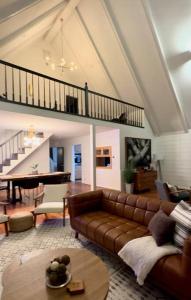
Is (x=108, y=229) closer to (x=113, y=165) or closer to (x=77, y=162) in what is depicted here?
(x=113, y=165)

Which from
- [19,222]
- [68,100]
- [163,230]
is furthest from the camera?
[68,100]

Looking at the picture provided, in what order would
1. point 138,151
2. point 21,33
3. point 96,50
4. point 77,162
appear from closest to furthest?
point 21,33
point 96,50
point 138,151
point 77,162

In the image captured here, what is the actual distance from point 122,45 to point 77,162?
6.20 metres

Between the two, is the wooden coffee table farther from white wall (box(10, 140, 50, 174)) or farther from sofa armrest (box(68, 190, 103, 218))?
white wall (box(10, 140, 50, 174))

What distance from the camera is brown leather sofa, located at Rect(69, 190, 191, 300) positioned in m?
1.68

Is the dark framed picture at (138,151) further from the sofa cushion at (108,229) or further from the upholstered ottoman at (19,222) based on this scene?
the upholstered ottoman at (19,222)

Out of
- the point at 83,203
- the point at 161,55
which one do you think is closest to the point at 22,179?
the point at 83,203

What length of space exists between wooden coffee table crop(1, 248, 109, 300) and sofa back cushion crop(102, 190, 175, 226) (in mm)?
1111

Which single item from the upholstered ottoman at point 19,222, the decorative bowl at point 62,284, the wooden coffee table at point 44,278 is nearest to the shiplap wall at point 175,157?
the upholstered ottoman at point 19,222

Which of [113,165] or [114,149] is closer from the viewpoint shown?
[114,149]

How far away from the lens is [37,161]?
27.5 feet

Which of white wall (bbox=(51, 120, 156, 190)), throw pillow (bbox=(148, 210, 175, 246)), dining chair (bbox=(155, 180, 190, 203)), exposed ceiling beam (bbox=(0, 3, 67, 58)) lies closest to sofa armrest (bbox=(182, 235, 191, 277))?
throw pillow (bbox=(148, 210, 175, 246))

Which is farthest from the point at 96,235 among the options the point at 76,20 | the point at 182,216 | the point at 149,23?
the point at 76,20

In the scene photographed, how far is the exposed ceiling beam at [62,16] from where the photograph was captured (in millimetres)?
5943
